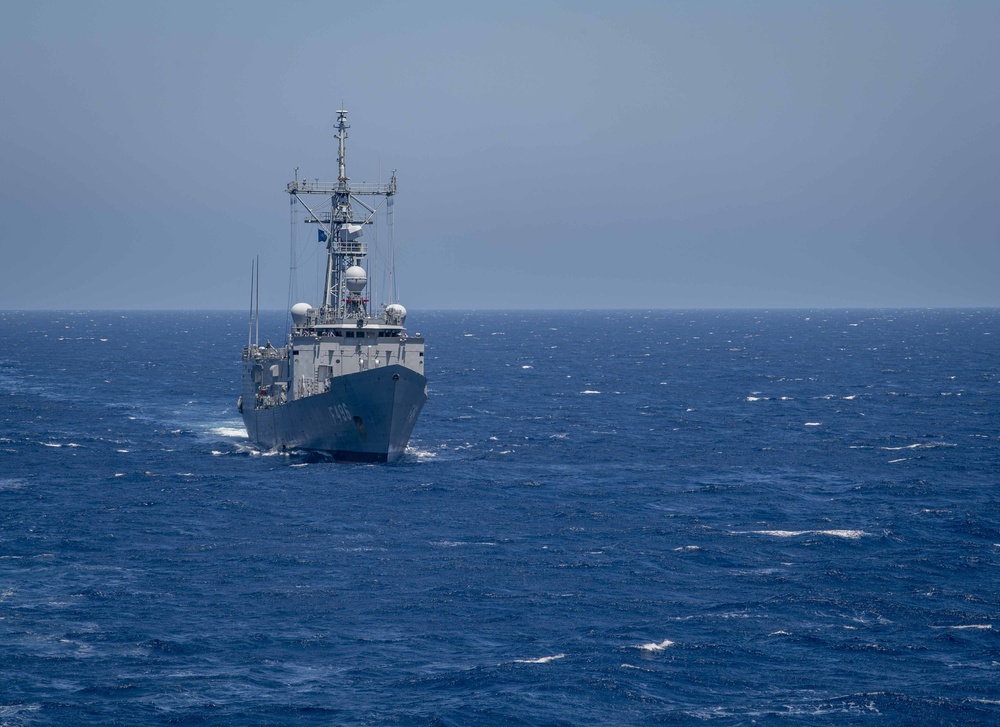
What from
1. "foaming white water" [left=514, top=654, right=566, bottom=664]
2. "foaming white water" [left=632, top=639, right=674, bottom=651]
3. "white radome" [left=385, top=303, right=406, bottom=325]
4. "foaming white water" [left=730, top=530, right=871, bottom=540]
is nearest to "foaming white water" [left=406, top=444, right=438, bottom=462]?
"white radome" [left=385, top=303, right=406, bottom=325]

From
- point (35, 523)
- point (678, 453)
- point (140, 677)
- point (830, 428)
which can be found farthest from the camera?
point (830, 428)

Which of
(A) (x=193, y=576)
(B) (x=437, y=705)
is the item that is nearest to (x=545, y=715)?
(B) (x=437, y=705)

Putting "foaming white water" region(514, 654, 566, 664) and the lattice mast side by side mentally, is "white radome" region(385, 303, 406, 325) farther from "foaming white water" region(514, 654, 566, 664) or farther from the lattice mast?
"foaming white water" region(514, 654, 566, 664)

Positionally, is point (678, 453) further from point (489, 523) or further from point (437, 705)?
point (437, 705)

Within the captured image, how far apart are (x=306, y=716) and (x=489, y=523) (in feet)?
62.5

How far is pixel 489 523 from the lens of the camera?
144 ft

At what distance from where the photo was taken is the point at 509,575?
36.5 metres

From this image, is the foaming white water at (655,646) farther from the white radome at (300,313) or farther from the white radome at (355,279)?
the white radome at (300,313)

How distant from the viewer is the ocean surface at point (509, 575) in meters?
26.7

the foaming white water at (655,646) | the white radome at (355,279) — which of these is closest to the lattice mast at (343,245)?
the white radome at (355,279)

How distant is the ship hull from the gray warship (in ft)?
0.16

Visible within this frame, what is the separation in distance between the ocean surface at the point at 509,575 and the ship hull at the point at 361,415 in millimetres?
1242

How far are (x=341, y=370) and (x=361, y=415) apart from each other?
471 cm

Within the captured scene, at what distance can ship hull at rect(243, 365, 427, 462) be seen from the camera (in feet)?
180
